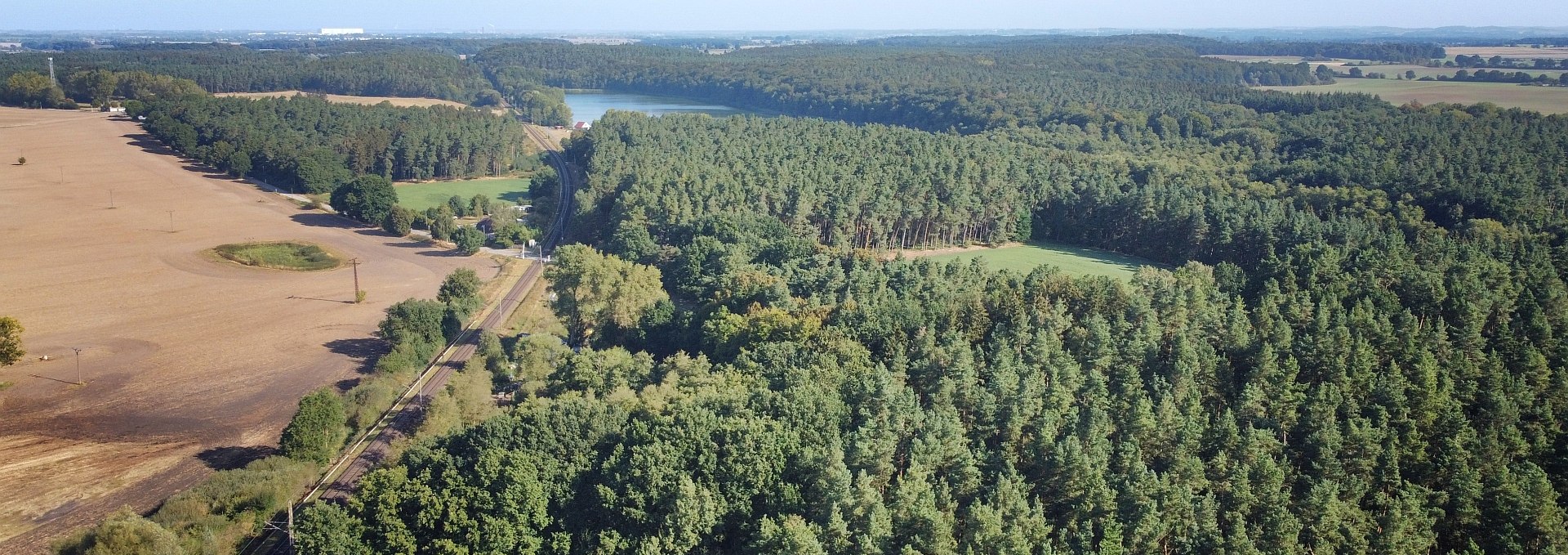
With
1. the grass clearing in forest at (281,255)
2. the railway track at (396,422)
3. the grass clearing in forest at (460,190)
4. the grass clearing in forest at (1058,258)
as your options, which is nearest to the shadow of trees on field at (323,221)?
the grass clearing in forest at (460,190)

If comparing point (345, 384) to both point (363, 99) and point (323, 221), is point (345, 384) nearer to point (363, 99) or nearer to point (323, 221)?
point (323, 221)

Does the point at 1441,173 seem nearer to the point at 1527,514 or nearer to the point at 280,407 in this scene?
the point at 1527,514

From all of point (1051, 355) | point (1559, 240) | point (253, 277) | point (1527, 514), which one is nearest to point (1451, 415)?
point (1527, 514)

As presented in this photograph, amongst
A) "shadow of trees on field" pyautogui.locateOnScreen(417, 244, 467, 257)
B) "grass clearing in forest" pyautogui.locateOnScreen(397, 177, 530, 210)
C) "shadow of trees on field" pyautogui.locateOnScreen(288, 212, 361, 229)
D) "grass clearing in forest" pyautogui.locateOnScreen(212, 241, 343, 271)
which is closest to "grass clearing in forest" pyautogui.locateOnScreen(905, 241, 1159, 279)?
"shadow of trees on field" pyautogui.locateOnScreen(417, 244, 467, 257)

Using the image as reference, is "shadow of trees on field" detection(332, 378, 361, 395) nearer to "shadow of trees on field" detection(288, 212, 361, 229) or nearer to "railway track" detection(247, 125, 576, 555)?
"railway track" detection(247, 125, 576, 555)

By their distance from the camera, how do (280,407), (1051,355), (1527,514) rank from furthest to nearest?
(280,407) < (1051,355) < (1527,514)
